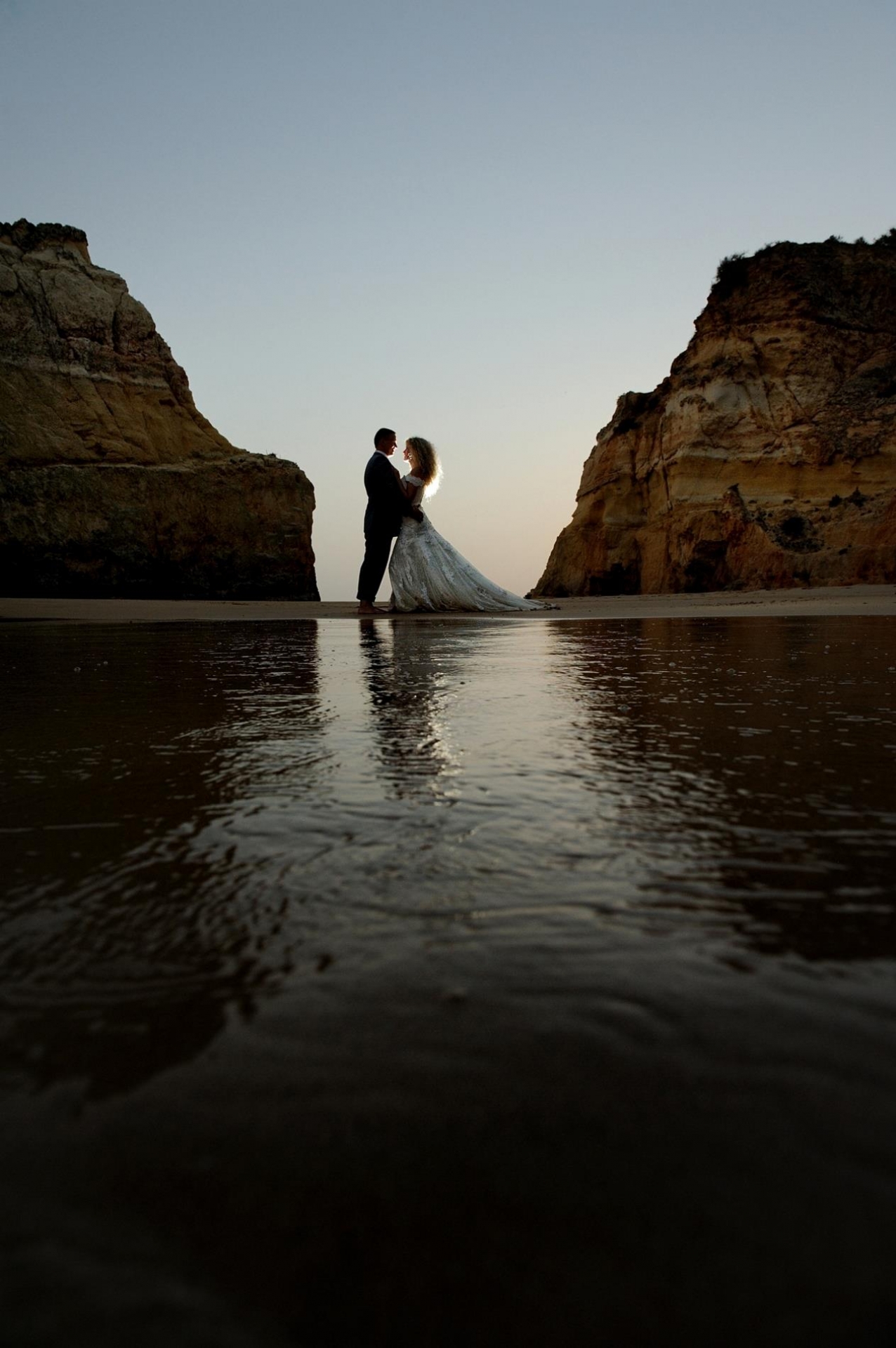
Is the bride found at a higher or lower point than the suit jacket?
lower

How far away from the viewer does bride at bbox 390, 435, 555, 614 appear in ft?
37.9

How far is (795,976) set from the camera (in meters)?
0.79

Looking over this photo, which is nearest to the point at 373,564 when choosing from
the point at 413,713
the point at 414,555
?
the point at 414,555

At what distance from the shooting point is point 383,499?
1134 cm

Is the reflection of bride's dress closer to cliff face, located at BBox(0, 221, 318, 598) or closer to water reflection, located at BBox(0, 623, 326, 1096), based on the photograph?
cliff face, located at BBox(0, 221, 318, 598)

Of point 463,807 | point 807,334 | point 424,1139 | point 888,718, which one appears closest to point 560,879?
point 463,807

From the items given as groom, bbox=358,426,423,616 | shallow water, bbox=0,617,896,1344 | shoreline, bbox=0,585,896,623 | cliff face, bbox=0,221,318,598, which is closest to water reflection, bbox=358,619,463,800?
shallow water, bbox=0,617,896,1344

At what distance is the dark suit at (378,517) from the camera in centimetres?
1112

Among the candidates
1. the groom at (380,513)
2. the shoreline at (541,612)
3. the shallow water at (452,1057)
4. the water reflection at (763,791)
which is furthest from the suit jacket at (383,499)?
the shallow water at (452,1057)

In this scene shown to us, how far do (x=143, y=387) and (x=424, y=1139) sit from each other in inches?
859

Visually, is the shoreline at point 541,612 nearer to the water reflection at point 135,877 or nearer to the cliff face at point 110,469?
the cliff face at point 110,469

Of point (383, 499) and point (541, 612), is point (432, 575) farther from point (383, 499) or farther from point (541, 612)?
point (541, 612)

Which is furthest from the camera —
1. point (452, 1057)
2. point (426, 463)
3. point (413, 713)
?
point (426, 463)

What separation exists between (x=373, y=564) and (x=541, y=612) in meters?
2.60
